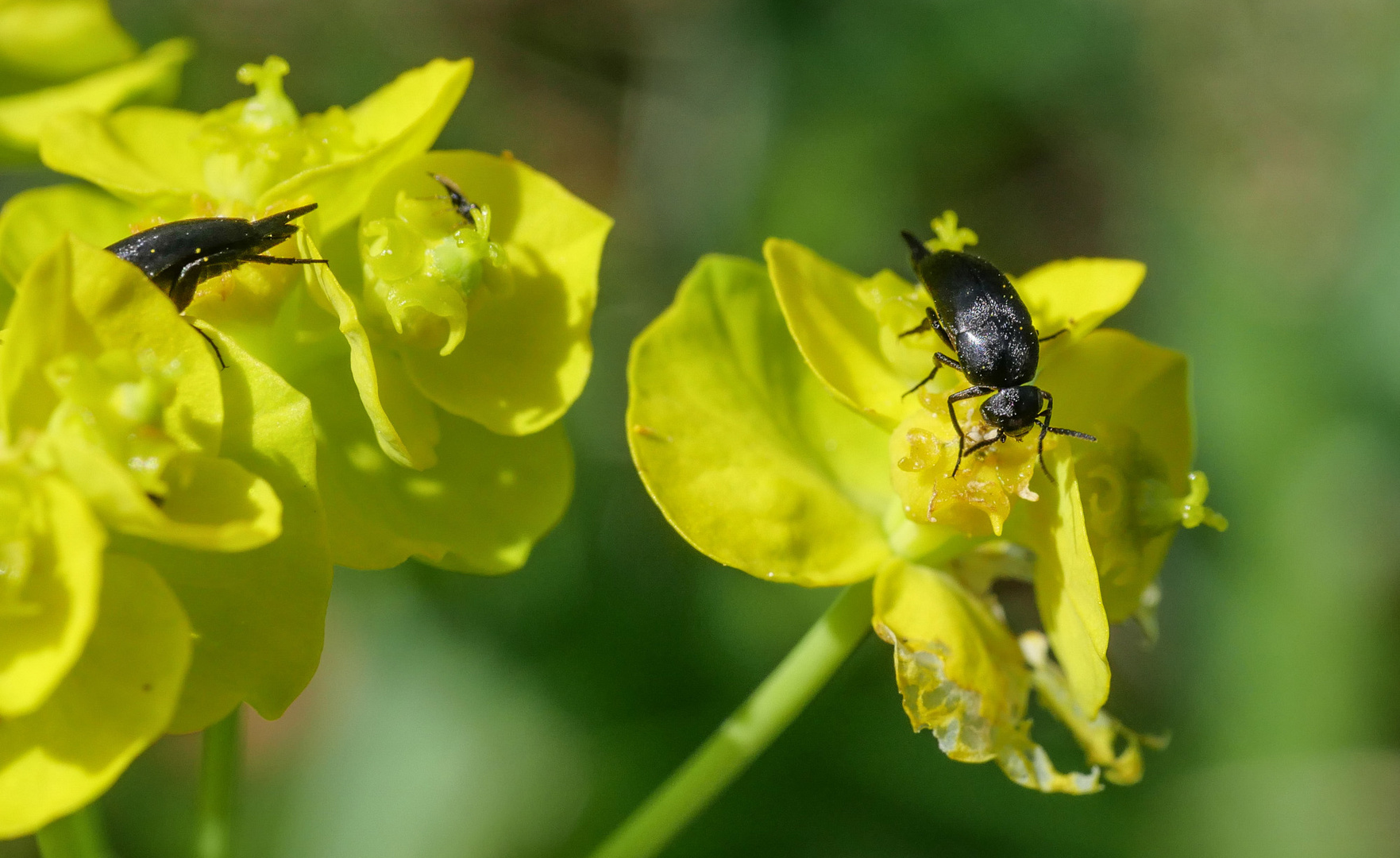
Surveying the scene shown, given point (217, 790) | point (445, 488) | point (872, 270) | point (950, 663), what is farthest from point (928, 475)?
point (872, 270)

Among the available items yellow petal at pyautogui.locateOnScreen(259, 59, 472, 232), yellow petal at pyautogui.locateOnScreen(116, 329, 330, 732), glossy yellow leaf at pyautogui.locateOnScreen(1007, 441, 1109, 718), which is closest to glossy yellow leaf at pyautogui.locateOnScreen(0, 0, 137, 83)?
yellow petal at pyautogui.locateOnScreen(259, 59, 472, 232)

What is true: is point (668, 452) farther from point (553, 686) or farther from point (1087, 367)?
point (553, 686)

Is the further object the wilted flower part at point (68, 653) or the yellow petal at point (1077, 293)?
the yellow petal at point (1077, 293)

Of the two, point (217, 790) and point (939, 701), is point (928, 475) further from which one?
point (217, 790)

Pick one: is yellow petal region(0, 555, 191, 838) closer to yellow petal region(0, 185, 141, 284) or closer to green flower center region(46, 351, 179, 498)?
green flower center region(46, 351, 179, 498)

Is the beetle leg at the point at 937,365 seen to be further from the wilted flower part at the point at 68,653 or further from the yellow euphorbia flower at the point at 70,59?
the yellow euphorbia flower at the point at 70,59

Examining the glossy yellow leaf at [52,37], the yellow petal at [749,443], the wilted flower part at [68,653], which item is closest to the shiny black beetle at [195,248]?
the wilted flower part at [68,653]
